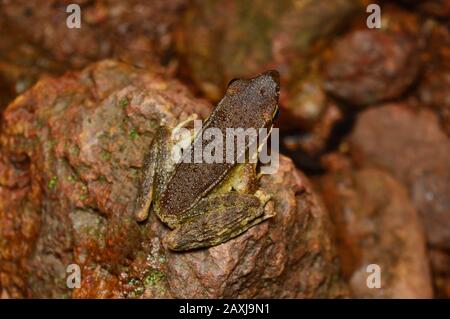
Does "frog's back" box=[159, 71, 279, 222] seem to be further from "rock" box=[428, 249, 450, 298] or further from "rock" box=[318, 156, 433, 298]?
"rock" box=[428, 249, 450, 298]

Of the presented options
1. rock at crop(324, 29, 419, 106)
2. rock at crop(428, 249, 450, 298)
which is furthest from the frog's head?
rock at crop(428, 249, 450, 298)

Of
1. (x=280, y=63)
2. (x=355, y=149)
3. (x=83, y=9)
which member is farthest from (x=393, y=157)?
(x=83, y=9)

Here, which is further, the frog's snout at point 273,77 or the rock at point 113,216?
the frog's snout at point 273,77

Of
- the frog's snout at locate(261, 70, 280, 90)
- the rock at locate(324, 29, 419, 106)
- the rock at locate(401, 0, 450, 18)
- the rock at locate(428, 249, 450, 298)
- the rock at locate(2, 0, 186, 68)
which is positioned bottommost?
the rock at locate(428, 249, 450, 298)

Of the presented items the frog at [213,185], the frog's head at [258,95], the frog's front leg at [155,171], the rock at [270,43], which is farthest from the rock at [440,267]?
the frog's front leg at [155,171]

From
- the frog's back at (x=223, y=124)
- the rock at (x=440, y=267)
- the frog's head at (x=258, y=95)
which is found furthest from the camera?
the rock at (x=440, y=267)

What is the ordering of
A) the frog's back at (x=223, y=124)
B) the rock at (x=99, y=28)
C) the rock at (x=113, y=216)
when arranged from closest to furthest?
1. the frog's back at (x=223, y=124)
2. the rock at (x=113, y=216)
3. the rock at (x=99, y=28)

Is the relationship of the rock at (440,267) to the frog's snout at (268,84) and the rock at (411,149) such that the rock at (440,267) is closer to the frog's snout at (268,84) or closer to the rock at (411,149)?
the rock at (411,149)
